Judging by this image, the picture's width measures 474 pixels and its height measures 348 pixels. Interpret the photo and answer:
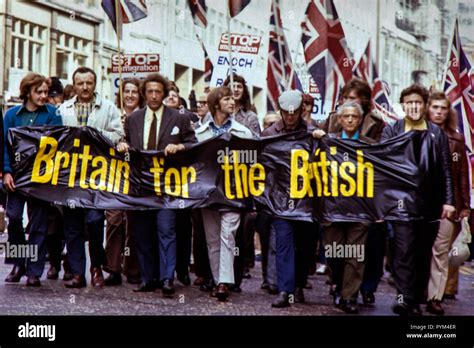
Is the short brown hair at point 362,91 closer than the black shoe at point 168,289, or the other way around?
the black shoe at point 168,289

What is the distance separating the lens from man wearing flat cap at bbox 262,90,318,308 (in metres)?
9.70

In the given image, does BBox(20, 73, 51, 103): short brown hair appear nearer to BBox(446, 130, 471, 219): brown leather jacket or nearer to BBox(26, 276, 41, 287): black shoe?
Answer: BBox(26, 276, 41, 287): black shoe

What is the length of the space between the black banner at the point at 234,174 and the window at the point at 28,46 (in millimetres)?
12383

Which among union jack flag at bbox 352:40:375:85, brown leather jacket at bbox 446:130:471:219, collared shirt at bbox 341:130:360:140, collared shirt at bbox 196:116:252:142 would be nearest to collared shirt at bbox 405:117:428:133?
brown leather jacket at bbox 446:130:471:219

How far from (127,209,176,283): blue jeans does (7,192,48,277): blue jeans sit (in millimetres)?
852

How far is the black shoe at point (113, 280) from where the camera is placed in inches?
428

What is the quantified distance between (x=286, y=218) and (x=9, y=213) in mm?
2628

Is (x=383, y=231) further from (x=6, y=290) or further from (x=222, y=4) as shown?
(x=222, y=4)

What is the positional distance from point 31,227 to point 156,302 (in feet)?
5.54

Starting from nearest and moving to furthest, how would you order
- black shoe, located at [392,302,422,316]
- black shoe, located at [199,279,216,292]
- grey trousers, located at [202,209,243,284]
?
black shoe, located at [392,302,422,316] < grey trousers, located at [202,209,243,284] < black shoe, located at [199,279,216,292]

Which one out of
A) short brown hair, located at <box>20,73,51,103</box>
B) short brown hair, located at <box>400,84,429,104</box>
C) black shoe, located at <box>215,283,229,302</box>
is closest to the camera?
short brown hair, located at <box>400,84,429,104</box>

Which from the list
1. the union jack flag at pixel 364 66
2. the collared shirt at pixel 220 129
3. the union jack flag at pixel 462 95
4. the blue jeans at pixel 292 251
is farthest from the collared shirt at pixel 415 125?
the union jack flag at pixel 364 66

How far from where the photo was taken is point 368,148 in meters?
9.77

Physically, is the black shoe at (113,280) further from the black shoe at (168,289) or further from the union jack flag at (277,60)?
the union jack flag at (277,60)
